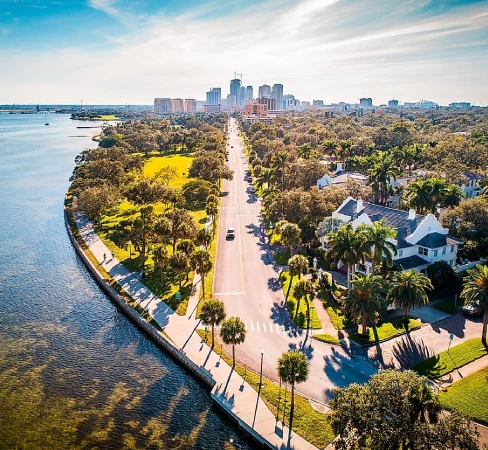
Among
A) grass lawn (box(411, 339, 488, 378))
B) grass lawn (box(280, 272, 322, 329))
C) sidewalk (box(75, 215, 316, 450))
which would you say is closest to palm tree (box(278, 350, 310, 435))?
sidewalk (box(75, 215, 316, 450))

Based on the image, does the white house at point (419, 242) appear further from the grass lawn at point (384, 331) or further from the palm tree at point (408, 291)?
the palm tree at point (408, 291)

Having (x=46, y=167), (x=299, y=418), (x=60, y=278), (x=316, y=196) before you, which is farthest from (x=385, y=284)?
(x=46, y=167)

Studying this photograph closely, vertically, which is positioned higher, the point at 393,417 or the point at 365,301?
the point at 393,417

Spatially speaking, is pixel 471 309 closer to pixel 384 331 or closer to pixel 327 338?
pixel 384 331

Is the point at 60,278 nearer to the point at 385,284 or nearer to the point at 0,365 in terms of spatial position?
the point at 0,365

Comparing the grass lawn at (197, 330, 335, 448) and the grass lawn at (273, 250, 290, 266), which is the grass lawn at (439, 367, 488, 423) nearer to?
the grass lawn at (197, 330, 335, 448)

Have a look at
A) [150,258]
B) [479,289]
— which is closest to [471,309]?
[479,289]

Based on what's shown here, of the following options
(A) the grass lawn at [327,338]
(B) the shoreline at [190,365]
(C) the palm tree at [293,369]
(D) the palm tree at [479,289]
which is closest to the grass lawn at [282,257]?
(A) the grass lawn at [327,338]
